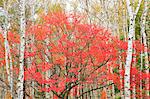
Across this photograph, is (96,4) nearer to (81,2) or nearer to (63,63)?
(81,2)

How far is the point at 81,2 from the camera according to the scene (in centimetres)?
1867

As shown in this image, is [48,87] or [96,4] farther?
[96,4]

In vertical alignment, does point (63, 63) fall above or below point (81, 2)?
below

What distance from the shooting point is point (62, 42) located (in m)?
15.0

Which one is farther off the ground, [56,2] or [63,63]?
[56,2]

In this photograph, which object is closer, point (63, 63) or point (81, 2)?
point (63, 63)

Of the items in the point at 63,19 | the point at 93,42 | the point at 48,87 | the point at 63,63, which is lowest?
the point at 48,87

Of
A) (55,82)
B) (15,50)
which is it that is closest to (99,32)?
(55,82)

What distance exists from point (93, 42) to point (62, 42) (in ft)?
5.28

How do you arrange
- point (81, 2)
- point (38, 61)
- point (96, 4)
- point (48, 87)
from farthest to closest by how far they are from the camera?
point (96, 4) → point (81, 2) → point (38, 61) → point (48, 87)

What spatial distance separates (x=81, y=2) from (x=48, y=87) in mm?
6642

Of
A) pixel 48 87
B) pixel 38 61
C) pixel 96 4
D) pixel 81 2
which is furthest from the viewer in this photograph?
pixel 96 4

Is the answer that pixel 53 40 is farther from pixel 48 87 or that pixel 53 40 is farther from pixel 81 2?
pixel 81 2

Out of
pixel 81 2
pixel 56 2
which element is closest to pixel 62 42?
pixel 81 2
